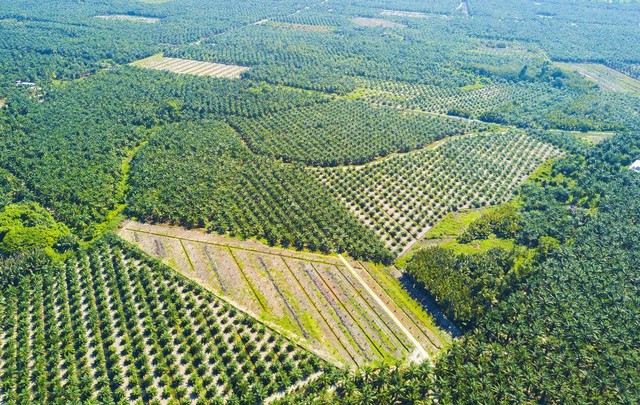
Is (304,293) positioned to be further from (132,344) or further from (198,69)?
(198,69)

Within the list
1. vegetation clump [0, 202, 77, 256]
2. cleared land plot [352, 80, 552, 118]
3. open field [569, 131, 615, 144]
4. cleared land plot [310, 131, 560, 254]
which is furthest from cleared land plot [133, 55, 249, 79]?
open field [569, 131, 615, 144]

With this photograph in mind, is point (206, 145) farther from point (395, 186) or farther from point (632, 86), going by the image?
point (632, 86)

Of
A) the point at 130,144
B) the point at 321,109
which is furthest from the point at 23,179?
the point at 321,109

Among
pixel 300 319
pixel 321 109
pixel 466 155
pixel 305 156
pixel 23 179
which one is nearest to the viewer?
pixel 300 319

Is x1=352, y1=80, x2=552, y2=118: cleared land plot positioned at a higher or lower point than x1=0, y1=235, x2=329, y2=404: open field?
higher

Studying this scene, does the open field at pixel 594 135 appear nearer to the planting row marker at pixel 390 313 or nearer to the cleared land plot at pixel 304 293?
the cleared land plot at pixel 304 293

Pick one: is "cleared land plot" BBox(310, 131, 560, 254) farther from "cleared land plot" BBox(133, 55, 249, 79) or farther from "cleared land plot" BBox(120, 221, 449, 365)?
"cleared land plot" BBox(133, 55, 249, 79)

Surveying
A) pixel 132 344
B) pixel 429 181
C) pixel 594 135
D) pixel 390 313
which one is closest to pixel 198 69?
pixel 429 181
